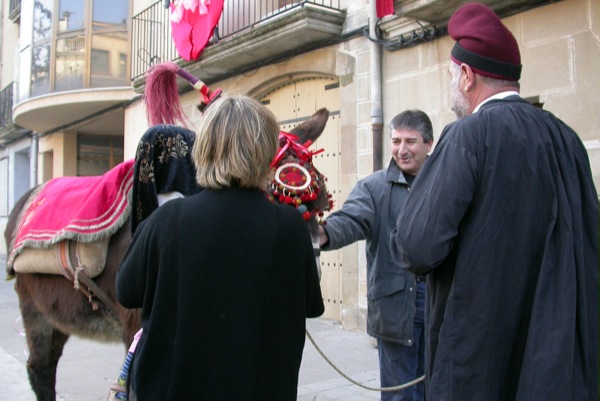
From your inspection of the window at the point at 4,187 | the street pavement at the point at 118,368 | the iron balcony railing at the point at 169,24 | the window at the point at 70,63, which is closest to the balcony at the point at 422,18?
the iron balcony railing at the point at 169,24

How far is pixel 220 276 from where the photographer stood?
1.60 metres

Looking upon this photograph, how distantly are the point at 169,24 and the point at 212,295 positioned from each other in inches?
355

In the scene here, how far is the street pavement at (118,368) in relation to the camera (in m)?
4.54

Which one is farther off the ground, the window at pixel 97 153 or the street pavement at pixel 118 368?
the window at pixel 97 153

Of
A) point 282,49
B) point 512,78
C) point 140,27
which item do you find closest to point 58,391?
point 512,78

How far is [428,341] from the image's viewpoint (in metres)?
1.63

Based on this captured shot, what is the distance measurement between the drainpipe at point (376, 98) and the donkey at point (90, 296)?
367 cm

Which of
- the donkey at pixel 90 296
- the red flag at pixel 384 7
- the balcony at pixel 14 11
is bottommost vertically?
the donkey at pixel 90 296

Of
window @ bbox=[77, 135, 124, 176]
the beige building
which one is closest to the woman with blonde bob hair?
the beige building

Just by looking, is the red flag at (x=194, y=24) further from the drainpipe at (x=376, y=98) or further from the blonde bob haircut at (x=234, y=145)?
the blonde bob haircut at (x=234, y=145)

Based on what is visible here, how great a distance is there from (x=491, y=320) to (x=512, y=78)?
75 cm

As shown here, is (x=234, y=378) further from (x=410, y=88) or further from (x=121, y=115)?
(x=121, y=115)

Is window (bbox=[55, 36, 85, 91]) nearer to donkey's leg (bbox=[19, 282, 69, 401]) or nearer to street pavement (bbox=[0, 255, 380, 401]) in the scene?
street pavement (bbox=[0, 255, 380, 401])

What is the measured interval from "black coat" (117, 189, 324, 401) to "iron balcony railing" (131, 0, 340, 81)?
5.44 metres
